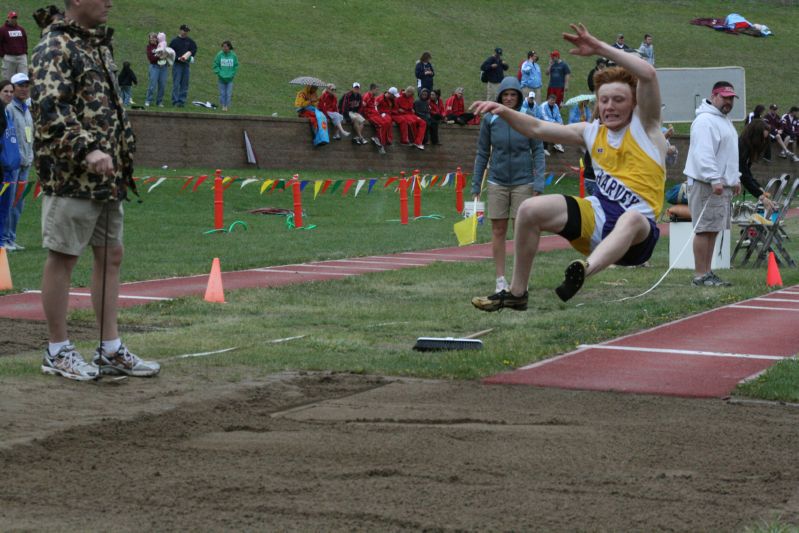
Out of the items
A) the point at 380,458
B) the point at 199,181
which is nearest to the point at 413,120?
the point at 199,181

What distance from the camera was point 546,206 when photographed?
283 inches

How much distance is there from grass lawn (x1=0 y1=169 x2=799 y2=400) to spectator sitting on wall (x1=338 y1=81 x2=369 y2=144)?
35.8 ft

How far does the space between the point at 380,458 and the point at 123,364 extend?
8.24 ft

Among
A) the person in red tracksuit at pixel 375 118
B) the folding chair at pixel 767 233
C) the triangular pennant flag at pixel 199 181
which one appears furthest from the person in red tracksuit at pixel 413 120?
the folding chair at pixel 767 233

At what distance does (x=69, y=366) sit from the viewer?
22.2ft

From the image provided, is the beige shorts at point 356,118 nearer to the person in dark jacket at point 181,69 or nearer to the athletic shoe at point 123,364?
the person in dark jacket at point 181,69

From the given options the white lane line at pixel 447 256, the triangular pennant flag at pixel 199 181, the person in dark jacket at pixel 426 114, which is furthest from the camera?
the person in dark jacket at pixel 426 114

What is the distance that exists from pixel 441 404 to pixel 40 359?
2740mm

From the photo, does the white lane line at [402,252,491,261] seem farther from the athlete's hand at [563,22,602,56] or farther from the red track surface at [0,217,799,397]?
the athlete's hand at [563,22,602,56]

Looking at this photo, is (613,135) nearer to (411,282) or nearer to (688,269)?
(411,282)

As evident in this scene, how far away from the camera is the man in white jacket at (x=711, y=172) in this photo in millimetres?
13117

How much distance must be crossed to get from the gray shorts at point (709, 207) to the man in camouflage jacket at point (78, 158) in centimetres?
786

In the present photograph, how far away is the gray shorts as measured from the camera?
43.3ft

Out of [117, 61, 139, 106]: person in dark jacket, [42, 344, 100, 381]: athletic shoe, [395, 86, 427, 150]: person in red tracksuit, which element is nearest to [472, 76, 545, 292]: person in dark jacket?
[42, 344, 100, 381]: athletic shoe
